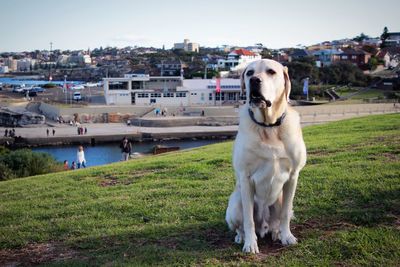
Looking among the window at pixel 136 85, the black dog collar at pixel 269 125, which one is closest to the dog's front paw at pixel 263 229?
the black dog collar at pixel 269 125

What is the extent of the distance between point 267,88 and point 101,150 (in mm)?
30941

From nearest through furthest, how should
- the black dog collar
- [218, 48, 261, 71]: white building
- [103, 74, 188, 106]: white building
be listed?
the black dog collar < [103, 74, 188, 106]: white building < [218, 48, 261, 71]: white building

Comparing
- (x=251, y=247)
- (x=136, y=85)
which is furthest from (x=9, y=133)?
(x=251, y=247)

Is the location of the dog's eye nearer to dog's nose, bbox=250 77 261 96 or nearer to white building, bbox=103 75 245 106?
dog's nose, bbox=250 77 261 96

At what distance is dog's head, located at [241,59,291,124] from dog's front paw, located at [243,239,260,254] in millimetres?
1030

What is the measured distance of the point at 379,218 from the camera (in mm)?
4336

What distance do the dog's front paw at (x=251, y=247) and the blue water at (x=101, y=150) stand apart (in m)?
24.7

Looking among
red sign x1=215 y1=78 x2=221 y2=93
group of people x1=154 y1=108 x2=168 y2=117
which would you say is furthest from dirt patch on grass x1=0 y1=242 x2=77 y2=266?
red sign x1=215 y1=78 x2=221 y2=93

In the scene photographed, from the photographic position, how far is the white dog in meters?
3.56

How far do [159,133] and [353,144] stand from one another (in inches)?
1194

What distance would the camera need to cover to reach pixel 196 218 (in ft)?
16.3

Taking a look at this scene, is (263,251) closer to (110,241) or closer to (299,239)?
(299,239)

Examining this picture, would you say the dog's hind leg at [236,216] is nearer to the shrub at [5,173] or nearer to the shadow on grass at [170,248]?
the shadow on grass at [170,248]

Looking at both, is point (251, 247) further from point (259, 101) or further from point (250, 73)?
point (250, 73)
